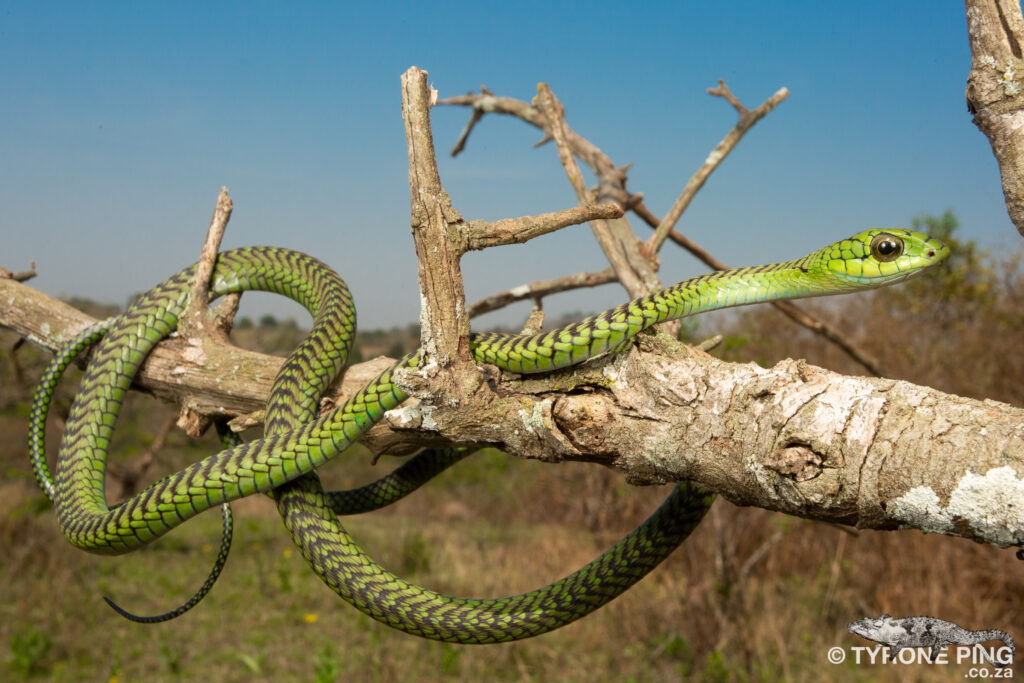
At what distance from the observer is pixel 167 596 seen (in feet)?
35.7

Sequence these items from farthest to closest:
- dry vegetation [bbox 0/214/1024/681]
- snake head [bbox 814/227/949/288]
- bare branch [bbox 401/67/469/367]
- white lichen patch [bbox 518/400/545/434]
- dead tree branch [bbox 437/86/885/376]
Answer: dry vegetation [bbox 0/214/1024/681] < dead tree branch [bbox 437/86/885/376] < snake head [bbox 814/227/949/288] < white lichen patch [bbox 518/400/545/434] < bare branch [bbox 401/67/469/367]

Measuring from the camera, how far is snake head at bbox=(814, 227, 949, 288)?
312cm

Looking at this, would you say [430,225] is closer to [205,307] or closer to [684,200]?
[205,307]

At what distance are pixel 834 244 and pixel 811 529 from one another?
401 inches

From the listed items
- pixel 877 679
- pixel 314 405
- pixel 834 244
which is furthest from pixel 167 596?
pixel 834 244

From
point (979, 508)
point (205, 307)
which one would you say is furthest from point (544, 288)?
point (979, 508)

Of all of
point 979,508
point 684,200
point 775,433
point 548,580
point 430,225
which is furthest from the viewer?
point 548,580

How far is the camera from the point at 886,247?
10.3ft

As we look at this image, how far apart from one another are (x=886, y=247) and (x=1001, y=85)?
806mm

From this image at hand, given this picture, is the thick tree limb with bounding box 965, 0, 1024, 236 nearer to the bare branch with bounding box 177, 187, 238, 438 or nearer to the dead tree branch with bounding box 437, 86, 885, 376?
the dead tree branch with bounding box 437, 86, 885, 376

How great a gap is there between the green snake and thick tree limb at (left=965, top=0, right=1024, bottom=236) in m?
0.60

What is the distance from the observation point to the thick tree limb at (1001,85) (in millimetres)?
2490

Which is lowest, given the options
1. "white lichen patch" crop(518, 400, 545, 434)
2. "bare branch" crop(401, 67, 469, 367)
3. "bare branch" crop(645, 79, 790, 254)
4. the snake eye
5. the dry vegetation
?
the dry vegetation

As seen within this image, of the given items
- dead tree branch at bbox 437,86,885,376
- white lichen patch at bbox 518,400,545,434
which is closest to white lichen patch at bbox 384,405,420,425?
white lichen patch at bbox 518,400,545,434
